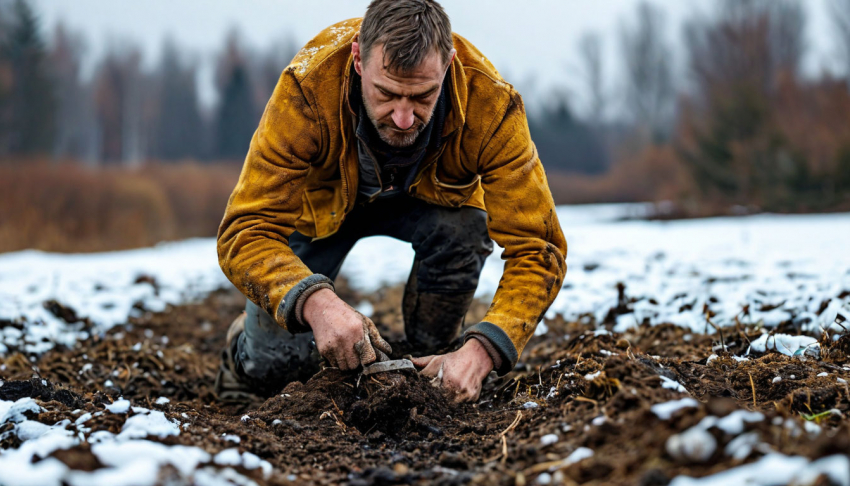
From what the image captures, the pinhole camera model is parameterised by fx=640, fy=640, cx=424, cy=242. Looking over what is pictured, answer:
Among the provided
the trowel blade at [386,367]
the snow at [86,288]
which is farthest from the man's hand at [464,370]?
the snow at [86,288]

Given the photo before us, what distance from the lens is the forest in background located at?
12844mm

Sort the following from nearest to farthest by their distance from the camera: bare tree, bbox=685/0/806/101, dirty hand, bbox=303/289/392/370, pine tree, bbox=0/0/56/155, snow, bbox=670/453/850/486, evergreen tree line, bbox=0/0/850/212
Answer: snow, bbox=670/453/850/486, dirty hand, bbox=303/289/392/370, evergreen tree line, bbox=0/0/850/212, bare tree, bbox=685/0/806/101, pine tree, bbox=0/0/56/155

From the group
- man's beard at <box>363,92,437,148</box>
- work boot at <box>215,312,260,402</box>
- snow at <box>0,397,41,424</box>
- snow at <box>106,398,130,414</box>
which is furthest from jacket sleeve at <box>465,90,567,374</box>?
snow at <box>0,397,41,424</box>

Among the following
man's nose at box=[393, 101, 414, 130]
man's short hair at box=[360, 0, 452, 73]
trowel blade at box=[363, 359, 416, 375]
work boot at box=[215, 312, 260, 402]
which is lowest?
work boot at box=[215, 312, 260, 402]

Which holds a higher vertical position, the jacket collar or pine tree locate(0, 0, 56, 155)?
pine tree locate(0, 0, 56, 155)

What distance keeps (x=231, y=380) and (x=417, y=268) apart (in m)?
1.12

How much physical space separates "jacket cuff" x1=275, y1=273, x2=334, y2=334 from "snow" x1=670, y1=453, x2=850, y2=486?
1.46 meters

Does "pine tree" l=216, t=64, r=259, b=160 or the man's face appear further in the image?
"pine tree" l=216, t=64, r=259, b=160

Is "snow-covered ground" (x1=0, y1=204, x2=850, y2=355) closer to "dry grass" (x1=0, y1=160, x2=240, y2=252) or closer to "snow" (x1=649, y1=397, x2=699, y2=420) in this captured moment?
"snow" (x1=649, y1=397, x2=699, y2=420)

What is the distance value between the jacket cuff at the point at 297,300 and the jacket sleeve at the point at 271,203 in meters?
0.03

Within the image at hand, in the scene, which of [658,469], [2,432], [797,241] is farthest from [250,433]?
[797,241]

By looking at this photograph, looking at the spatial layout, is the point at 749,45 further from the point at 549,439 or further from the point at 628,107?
the point at 549,439

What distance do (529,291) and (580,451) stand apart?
1.08 meters

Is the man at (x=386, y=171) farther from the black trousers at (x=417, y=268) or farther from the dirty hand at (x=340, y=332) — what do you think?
the black trousers at (x=417, y=268)
